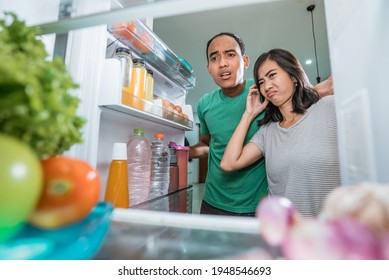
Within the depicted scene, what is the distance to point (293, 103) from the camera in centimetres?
89

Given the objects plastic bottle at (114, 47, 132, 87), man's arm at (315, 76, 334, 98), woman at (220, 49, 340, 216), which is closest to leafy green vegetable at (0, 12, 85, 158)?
plastic bottle at (114, 47, 132, 87)

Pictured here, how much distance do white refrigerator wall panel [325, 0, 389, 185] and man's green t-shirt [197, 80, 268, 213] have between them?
66 cm

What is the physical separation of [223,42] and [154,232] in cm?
99

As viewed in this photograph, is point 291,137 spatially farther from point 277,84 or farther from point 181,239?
point 181,239

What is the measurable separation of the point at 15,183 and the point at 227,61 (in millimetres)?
1017

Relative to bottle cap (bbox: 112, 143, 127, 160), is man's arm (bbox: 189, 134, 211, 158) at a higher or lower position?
higher

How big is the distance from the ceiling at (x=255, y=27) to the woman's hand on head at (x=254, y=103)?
128 cm

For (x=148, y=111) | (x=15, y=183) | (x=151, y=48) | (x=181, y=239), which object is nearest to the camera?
(x=15, y=183)

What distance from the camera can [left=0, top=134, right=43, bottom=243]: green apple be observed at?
0.69 ft

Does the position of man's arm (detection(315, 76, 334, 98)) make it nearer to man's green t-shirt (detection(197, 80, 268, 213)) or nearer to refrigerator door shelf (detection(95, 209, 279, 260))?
man's green t-shirt (detection(197, 80, 268, 213))

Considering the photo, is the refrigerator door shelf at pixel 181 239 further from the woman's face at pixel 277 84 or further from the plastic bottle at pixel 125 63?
the woman's face at pixel 277 84

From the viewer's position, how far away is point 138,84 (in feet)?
2.81

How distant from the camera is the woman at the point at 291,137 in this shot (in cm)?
71

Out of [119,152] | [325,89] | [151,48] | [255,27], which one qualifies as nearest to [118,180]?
[119,152]
